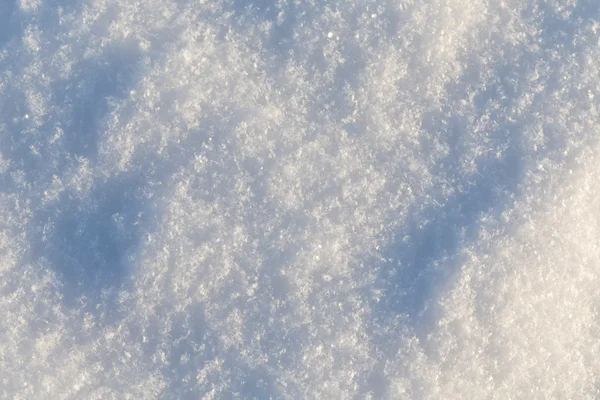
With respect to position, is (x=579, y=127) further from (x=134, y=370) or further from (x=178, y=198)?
(x=134, y=370)

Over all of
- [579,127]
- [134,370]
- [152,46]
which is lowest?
[134,370]

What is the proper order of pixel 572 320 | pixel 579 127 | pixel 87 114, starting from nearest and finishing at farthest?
1. pixel 572 320
2. pixel 579 127
3. pixel 87 114

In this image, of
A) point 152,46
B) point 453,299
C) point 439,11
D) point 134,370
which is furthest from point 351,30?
point 134,370

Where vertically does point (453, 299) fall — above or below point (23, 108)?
below

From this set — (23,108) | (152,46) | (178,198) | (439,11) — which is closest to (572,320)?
(439,11)

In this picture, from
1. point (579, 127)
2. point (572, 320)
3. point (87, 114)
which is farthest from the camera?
point (87, 114)

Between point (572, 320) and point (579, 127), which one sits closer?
point (572, 320)
